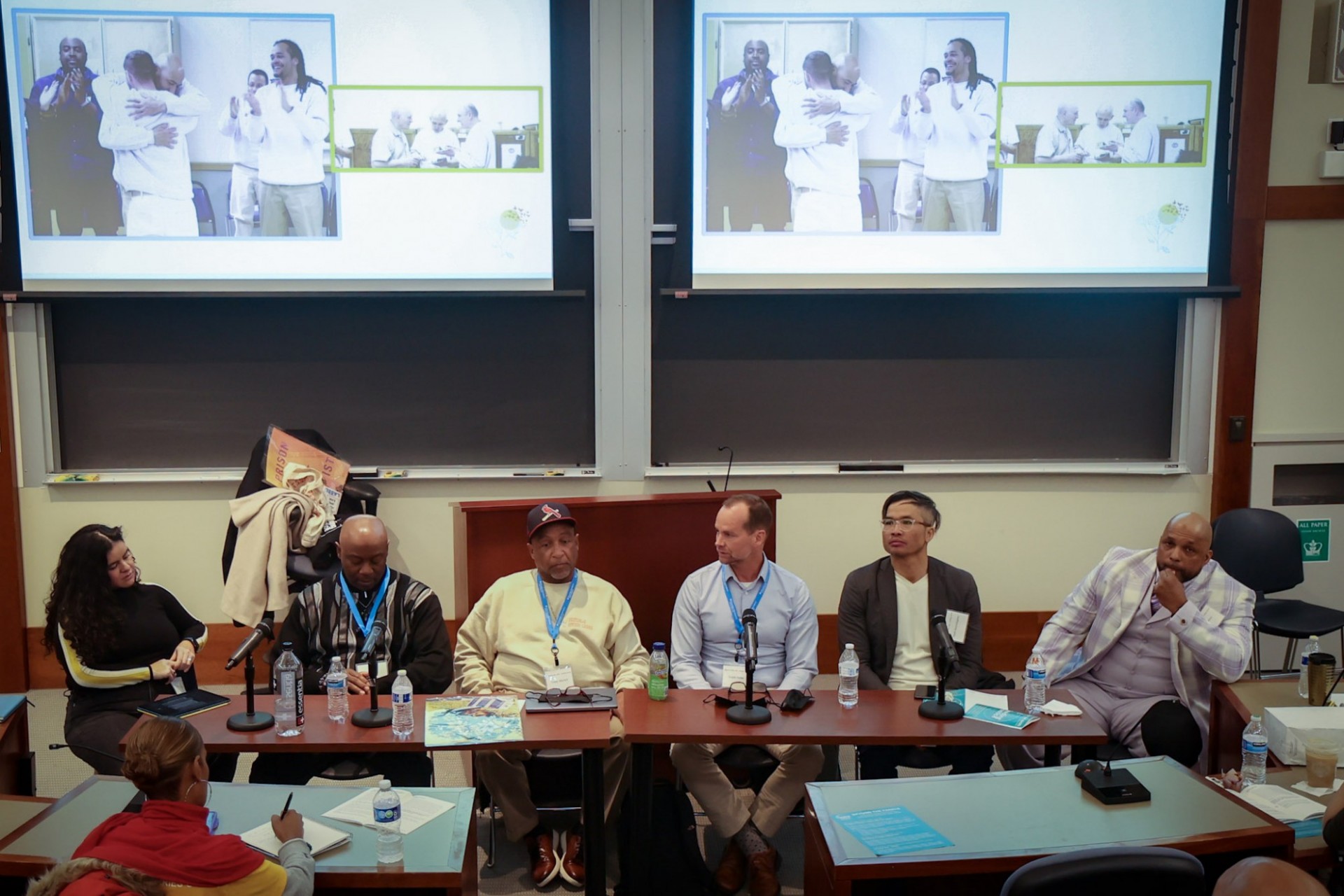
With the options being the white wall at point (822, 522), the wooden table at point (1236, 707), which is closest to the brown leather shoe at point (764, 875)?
the wooden table at point (1236, 707)

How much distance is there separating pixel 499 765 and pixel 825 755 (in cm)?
119

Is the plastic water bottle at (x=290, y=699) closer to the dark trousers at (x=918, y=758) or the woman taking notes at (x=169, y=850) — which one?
the woman taking notes at (x=169, y=850)

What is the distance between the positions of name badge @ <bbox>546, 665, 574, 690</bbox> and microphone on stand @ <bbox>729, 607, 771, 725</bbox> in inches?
23.0

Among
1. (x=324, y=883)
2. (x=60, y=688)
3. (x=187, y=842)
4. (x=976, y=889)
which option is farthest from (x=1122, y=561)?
(x=60, y=688)

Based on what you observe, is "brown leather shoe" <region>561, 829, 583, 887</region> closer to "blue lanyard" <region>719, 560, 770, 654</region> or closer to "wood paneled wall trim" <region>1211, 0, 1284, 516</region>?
"blue lanyard" <region>719, 560, 770, 654</region>

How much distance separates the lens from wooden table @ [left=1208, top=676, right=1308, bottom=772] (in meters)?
3.45

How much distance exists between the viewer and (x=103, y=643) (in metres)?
3.71

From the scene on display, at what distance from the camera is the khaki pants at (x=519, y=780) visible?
3572 millimetres

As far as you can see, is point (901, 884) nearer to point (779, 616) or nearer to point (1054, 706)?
point (1054, 706)

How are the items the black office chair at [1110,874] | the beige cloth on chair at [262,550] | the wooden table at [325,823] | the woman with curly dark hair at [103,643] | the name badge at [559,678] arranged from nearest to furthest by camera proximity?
the black office chair at [1110,874] → the wooden table at [325,823] → the name badge at [559,678] → the woman with curly dark hair at [103,643] → the beige cloth on chair at [262,550]

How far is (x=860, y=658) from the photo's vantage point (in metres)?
3.99

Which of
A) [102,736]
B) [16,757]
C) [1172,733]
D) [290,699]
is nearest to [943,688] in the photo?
[1172,733]

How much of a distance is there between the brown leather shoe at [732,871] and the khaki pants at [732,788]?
0.08 m

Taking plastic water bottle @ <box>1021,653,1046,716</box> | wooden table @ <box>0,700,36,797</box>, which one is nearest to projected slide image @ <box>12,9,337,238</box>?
wooden table @ <box>0,700,36,797</box>
